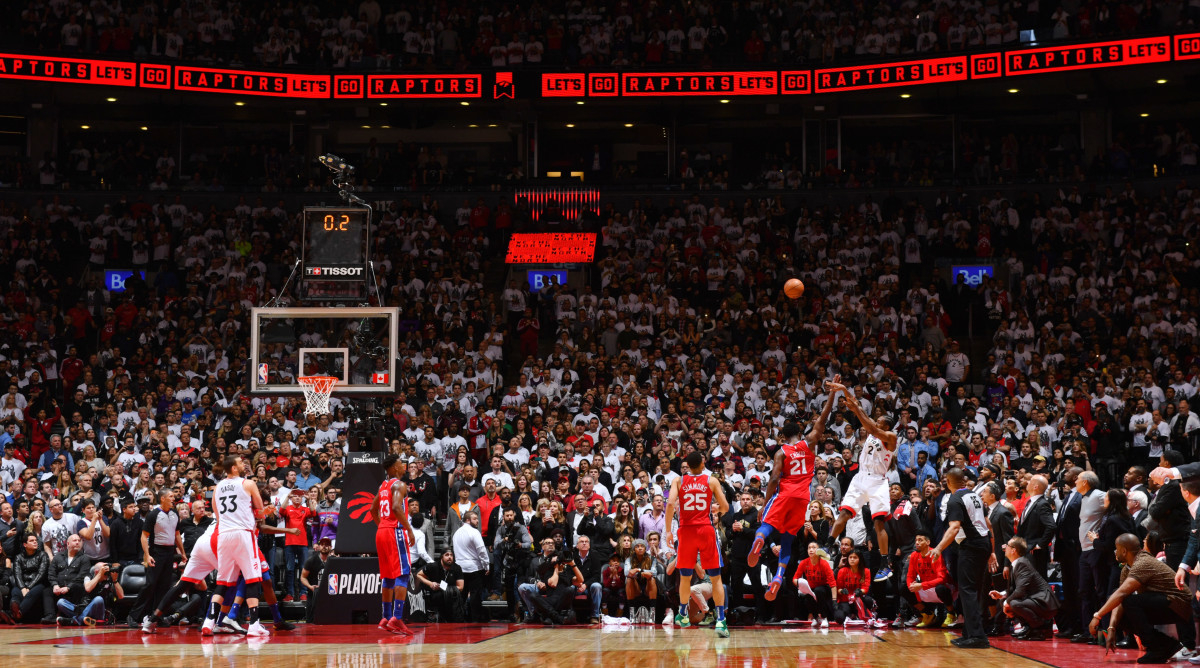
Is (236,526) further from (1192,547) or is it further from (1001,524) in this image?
(1192,547)

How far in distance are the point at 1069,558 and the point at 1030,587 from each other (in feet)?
2.26

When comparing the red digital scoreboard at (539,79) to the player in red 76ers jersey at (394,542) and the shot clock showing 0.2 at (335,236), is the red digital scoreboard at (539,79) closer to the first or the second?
the shot clock showing 0.2 at (335,236)

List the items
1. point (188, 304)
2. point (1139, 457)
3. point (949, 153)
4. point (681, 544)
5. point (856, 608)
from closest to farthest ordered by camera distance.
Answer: point (681, 544), point (856, 608), point (1139, 457), point (188, 304), point (949, 153)

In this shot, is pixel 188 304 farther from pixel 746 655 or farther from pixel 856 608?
pixel 746 655

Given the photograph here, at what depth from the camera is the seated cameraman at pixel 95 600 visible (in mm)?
17078

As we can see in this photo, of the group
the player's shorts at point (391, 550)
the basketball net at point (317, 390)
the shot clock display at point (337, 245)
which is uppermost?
Answer: the shot clock display at point (337, 245)

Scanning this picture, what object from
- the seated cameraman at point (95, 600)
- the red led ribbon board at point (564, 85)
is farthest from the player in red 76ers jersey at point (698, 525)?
the red led ribbon board at point (564, 85)

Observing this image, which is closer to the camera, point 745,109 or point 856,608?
point 856,608

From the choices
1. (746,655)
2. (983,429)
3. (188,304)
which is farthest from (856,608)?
(188,304)

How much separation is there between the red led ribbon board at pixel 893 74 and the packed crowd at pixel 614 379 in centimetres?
305

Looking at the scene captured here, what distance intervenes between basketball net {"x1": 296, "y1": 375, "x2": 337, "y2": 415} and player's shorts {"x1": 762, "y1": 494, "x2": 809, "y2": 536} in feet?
20.2

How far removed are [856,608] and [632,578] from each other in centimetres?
297

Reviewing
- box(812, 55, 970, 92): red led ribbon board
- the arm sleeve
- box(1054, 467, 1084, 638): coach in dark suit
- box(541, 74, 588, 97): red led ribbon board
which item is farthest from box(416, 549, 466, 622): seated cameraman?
box(812, 55, 970, 92): red led ribbon board

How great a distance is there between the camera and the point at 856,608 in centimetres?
1652
